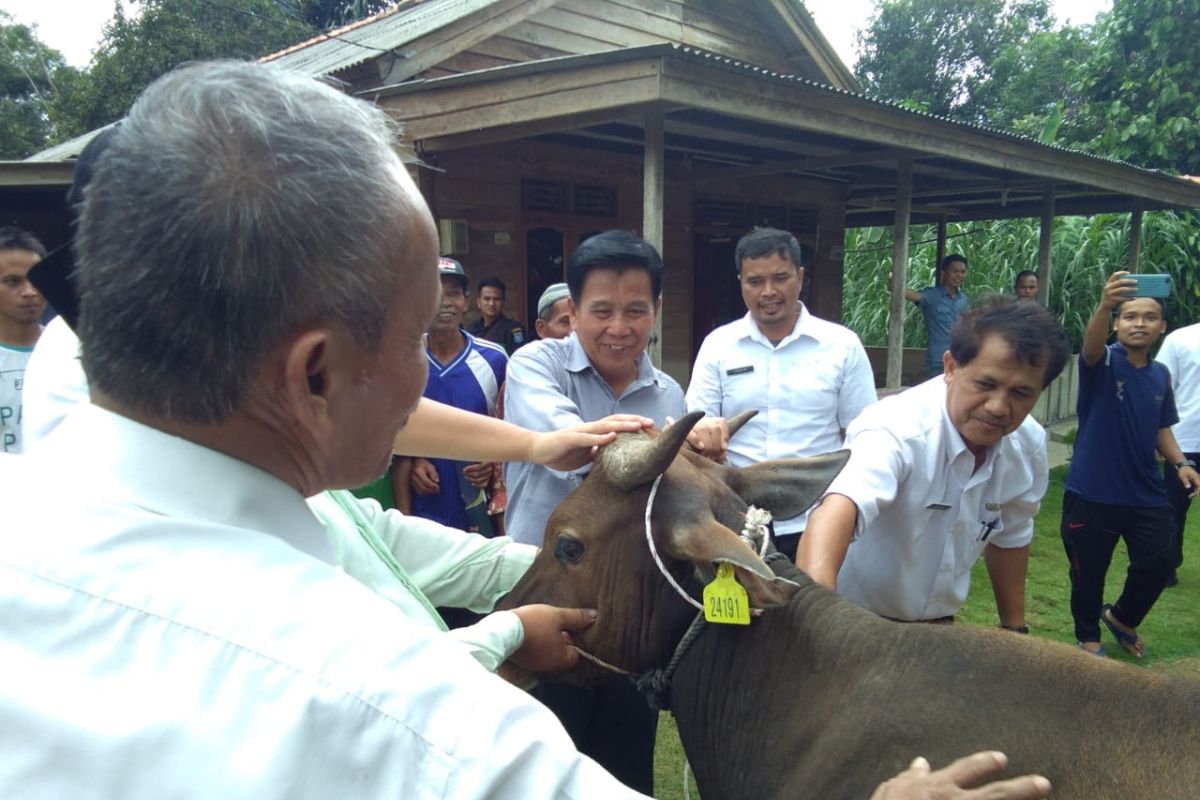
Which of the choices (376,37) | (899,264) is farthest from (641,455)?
(376,37)

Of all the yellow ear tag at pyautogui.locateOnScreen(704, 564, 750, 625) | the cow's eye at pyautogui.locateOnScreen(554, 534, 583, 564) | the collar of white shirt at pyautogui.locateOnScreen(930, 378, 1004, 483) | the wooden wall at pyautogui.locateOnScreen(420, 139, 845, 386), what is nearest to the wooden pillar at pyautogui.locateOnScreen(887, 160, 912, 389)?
the wooden wall at pyautogui.locateOnScreen(420, 139, 845, 386)

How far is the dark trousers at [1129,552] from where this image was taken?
19.3ft

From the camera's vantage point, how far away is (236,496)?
1066mm

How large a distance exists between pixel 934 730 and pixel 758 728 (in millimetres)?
537

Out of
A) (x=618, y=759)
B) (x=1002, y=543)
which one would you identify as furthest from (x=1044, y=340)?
(x=618, y=759)

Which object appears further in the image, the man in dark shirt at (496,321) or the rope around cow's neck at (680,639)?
the man in dark shirt at (496,321)

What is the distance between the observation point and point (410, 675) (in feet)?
3.06

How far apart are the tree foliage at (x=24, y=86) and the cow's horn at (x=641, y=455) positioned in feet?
124

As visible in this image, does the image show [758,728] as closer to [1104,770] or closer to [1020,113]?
[1104,770]

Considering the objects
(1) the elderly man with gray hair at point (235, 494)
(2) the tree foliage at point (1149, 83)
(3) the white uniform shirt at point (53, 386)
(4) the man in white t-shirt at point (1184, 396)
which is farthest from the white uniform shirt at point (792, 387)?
(2) the tree foliage at point (1149, 83)

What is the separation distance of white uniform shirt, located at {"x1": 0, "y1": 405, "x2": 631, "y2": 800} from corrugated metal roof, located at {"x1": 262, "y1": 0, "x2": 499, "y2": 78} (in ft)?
30.2

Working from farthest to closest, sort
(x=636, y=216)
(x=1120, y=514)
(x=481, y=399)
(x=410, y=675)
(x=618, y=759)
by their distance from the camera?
1. (x=636, y=216)
2. (x=1120, y=514)
3. (x=481, y=399)
4. (x=618, y=759)
5. (x=410, y=675)

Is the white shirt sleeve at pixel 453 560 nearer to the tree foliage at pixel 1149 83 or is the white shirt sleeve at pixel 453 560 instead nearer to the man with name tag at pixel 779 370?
the man with name tag at pixel 779 370

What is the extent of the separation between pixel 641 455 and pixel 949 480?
1.48 metres
